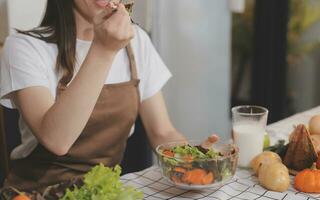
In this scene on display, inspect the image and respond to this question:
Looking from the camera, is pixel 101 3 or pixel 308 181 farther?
pixel 101 3

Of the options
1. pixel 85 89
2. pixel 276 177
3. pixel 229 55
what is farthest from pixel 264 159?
pixel 229 55

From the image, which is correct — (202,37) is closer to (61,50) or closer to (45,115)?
(61,50)

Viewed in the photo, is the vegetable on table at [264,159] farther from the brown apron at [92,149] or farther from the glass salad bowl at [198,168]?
the brown apron at [92,149]

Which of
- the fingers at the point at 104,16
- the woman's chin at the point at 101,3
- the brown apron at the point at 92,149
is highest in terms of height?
the woman's chin at the point at 101,3

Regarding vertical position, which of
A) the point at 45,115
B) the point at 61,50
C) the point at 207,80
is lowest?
the point at 207,80

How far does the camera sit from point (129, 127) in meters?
1.45

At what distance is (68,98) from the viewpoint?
106 cm

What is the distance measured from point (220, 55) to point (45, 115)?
5.31ft

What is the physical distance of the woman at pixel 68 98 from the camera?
1.13m

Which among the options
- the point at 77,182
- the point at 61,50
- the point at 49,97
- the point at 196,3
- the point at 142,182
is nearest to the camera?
the point at 77,182

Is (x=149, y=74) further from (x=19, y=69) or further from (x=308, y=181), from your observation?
(x=308, y=181)

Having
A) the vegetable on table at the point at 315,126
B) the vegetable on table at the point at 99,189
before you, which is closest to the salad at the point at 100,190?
the vegetable on table at the point at 99,189

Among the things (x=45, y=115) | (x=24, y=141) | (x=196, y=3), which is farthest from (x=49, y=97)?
(x=196, y=3)

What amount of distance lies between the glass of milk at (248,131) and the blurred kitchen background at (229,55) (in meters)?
1.26
